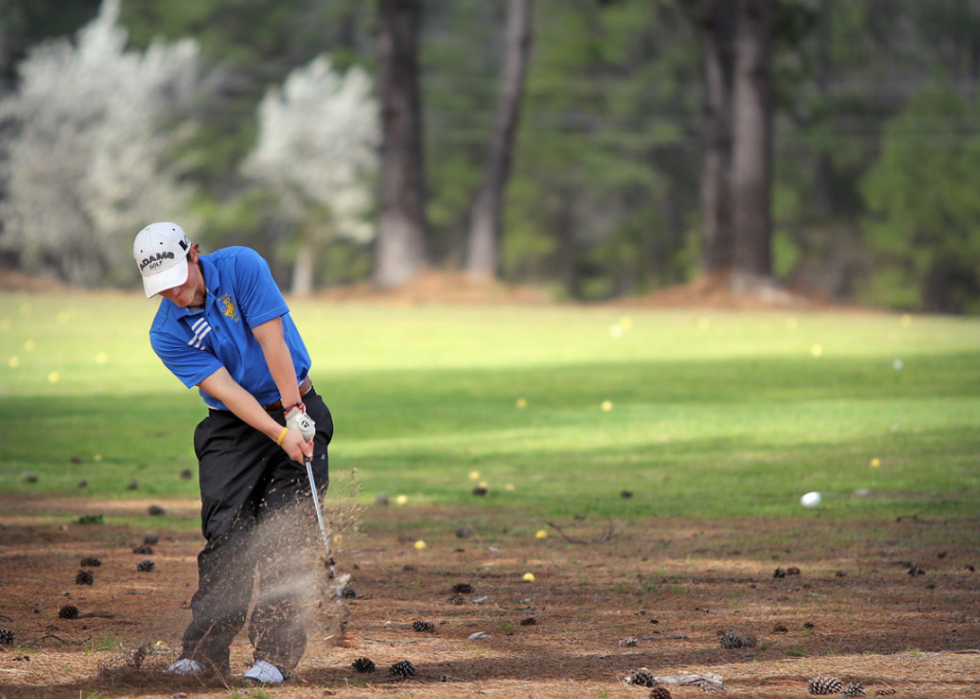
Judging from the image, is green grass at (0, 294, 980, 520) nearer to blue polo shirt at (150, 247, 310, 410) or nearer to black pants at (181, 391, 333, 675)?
black pants at (181, 391, 333, 675)

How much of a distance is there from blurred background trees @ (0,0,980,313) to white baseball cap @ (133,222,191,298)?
45.4 m

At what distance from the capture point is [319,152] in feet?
204

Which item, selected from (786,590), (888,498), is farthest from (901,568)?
(888,498)

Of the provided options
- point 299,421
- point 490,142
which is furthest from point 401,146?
point 299,421

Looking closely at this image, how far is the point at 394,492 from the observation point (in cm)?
1047

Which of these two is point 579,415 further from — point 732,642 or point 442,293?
point 442,293

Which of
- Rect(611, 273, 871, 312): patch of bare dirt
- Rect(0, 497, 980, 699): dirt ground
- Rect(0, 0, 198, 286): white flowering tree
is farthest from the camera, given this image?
Rect(0, 0, 198, 286): white flowering tree

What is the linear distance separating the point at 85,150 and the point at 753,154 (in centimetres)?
3311

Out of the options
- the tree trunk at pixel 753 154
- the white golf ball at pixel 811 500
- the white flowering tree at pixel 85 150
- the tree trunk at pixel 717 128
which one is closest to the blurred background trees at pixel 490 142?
the white flowering tree at pixel 85 150

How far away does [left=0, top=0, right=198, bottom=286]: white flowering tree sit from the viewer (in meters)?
53.3

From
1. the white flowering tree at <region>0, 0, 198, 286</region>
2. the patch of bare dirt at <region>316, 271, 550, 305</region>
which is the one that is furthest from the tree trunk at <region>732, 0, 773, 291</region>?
the white flowering tree at <region>0, 0, 198, 286</region>

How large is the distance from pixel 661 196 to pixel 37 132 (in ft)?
107

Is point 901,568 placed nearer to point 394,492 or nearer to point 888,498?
point 888,498

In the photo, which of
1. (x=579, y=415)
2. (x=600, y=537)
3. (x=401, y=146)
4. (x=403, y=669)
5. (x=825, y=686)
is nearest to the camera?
(x=825, y=686)
